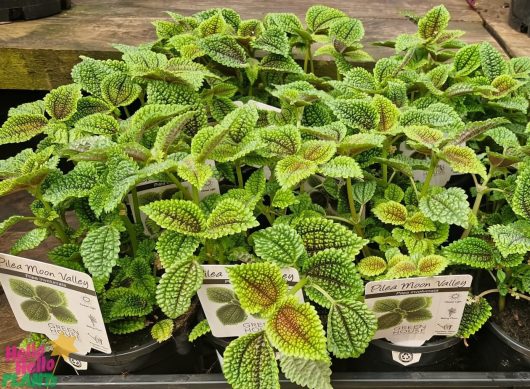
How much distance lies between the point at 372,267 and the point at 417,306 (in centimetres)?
9

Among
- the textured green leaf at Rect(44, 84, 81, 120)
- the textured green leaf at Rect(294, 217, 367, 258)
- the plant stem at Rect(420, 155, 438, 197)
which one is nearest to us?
the textured green leaf at Rect(294, 217, 367, 258)

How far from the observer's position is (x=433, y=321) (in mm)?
873

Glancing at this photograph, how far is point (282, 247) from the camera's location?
31.2 inches

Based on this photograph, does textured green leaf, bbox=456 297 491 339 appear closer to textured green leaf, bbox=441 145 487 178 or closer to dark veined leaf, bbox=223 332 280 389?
textured green leaf, bbox=441 145 487 178

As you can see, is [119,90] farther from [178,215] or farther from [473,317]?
[473,317]

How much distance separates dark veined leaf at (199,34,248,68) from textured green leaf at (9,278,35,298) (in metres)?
0.60

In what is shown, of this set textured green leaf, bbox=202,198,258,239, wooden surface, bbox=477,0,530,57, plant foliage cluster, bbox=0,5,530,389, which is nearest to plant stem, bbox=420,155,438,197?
plant foliage cluster, bbox=0,5,530,389

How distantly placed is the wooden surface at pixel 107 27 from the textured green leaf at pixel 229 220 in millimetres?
927

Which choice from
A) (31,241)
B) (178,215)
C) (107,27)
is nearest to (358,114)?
(178,215)

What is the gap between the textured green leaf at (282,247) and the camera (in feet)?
2.58

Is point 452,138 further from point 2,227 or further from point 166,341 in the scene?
point 2,227

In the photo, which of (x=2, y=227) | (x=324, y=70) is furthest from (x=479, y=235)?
(x=2, y=227)

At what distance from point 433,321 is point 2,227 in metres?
0.72

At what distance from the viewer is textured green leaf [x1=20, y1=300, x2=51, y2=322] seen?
0.90 meters
